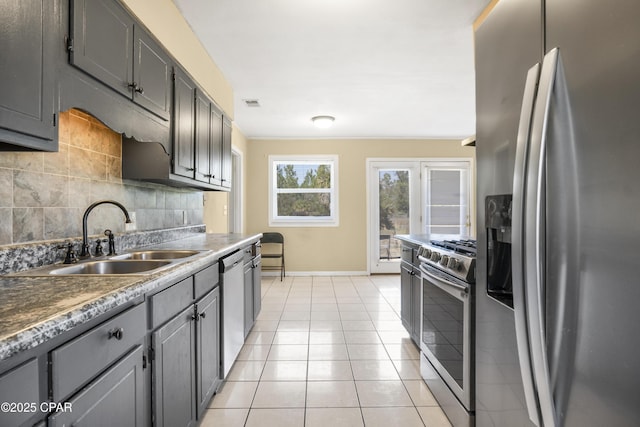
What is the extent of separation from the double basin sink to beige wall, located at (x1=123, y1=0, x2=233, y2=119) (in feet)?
4.19

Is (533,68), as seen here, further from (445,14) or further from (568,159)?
(445,14)

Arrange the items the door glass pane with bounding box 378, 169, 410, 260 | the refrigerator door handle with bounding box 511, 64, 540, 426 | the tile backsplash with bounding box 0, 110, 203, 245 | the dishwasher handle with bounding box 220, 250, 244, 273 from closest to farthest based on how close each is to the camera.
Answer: the refrigerator door handle with bounding box 511, 64, 540, 426, the tile backsplash with bounding box 0, 110, 203, 245, the dishwasher handle with bounding box 220, 250, 244, 273, the door glass pane with bounding box 378, 169, 410, 260

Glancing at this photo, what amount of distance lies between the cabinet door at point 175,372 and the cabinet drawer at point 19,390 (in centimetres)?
55

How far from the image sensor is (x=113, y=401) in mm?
990

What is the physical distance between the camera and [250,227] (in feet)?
19.5

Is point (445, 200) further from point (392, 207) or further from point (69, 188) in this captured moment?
point (69, 188)

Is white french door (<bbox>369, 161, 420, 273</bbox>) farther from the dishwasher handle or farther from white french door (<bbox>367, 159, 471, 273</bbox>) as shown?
the dishwasher handle

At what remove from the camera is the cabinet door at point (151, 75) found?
1678mm

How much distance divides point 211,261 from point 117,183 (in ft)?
2.71

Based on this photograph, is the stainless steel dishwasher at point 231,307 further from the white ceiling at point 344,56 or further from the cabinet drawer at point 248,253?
the white ceiling at point 344,56

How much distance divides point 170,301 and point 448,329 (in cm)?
145

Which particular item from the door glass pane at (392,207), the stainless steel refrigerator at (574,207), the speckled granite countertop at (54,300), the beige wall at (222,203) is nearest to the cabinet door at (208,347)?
the speckled granite countertop at (54,300)

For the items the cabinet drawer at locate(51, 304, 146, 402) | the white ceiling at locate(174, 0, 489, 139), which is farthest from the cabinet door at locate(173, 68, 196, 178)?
the cabinet drawer at locate(51, 304, 146, 402)

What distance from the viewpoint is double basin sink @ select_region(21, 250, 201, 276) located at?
138cm
